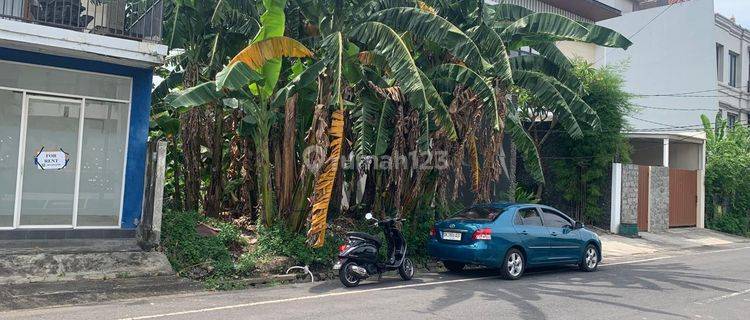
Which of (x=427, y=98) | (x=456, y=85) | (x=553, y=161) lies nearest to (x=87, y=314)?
(x=427, y=98)

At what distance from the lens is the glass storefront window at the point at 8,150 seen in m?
10.6

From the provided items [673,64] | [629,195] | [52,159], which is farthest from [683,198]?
[52,159]

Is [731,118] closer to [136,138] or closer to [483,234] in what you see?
[483,234]

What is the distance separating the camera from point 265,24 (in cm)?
1052

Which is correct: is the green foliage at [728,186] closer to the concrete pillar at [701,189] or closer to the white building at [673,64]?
the concrete pillar at [701,189]

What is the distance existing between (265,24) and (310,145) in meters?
2.48

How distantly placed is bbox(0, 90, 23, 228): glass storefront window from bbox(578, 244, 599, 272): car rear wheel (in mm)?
10993

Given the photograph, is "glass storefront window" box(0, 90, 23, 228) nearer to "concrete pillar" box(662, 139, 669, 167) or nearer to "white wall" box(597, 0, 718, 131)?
"concrete pillar" box(662, 139, 669, 167)

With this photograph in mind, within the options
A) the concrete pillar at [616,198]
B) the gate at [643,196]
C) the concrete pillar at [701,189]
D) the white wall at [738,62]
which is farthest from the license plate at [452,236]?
the white wall at [738,62]

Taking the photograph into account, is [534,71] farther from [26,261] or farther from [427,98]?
[26,261]

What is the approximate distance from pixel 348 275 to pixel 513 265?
3205 mm

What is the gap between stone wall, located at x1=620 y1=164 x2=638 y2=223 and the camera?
68.3ft

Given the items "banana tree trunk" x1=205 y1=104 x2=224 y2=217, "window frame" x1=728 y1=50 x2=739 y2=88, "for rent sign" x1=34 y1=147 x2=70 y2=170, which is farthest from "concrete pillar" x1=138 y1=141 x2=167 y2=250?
"window frame" x1=728 y1=50 x2=739 y2=88

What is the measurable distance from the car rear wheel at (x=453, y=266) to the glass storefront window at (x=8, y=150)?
803 cm
